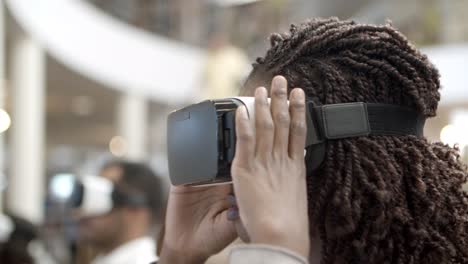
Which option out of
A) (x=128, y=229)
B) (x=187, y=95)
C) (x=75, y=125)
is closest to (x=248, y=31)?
(x=187, y=95)

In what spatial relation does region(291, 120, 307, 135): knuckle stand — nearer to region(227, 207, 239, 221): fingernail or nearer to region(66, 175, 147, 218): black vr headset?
region(227, 207, 239, 221): fingernail

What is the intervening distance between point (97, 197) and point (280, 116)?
2.18 m

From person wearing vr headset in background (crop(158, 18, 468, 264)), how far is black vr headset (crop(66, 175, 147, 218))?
1.91 m

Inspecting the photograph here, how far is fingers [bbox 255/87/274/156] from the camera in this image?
2.92ft

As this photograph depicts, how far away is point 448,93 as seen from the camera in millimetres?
9492

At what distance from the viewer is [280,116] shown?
0.90 metres

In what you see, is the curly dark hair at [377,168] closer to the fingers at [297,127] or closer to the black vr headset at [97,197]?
the fingers at [297,127]

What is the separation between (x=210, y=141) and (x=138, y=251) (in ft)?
6.90

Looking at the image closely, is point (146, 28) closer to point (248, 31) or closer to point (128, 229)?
point (248, 31)

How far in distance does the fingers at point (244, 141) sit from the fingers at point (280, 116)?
0.03 m

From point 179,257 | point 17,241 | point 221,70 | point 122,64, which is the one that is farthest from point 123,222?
point 122,64

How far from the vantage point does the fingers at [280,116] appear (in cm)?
90

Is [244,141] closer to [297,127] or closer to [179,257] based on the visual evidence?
[297,127]

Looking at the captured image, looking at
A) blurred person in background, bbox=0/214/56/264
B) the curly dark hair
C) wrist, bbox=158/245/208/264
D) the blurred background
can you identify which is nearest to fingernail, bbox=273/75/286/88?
the curly dark hair
